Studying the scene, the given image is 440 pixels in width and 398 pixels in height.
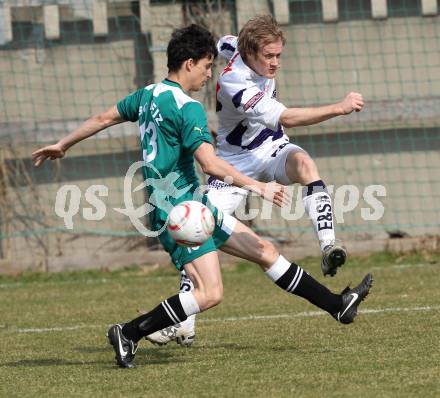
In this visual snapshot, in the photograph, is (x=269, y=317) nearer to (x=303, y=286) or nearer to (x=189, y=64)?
(x=303, y=286)

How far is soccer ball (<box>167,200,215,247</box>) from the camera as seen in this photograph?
543 centimetres

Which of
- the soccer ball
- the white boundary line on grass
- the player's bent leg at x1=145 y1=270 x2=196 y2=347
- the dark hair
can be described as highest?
the dark hair

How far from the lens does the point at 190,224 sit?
5426 mm

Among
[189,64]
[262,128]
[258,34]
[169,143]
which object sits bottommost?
[262,128]

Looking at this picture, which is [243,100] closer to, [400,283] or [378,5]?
[400,283]

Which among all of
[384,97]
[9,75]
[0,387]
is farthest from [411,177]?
[0,387]

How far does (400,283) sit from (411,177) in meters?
2.90

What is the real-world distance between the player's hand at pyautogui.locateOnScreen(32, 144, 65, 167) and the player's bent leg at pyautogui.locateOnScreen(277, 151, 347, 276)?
1427 mm

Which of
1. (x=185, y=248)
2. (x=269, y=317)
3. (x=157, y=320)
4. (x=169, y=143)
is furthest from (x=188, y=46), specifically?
(x=269, y=317)

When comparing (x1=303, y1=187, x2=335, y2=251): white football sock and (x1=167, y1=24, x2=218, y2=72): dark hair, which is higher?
(x1=167, y1=24, x2=218, y2=72): dark hair

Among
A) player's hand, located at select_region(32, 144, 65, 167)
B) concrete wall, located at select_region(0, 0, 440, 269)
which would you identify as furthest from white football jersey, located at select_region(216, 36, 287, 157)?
concrete wall, located at select_region(0, 0, 440, 269)

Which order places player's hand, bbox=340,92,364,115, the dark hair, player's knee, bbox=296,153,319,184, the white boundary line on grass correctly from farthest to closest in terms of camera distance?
the white boundary line on grass → player's knee, bbox=296,153,319,184 → player's hand, bbox=340,92,364,115 → the dark hair

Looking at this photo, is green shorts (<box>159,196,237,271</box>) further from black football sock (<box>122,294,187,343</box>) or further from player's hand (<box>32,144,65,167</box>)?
player's hand (<box>32,144,65,167</box>)

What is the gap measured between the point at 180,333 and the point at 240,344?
355 mm
